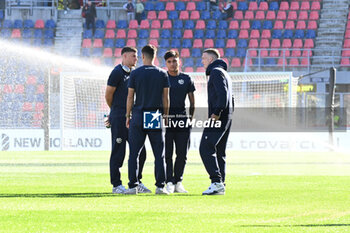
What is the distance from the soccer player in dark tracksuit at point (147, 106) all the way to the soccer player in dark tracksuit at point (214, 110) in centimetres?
54

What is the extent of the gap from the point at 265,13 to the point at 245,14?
2.88 ft

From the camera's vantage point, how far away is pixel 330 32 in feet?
112

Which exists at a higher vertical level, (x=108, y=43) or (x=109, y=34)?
(x=109, y=34)

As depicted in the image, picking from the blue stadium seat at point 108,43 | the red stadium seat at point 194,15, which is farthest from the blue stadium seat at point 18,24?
the red stadium seat at point 194,15

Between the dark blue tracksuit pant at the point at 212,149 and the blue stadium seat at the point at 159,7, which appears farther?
the blue stadium seat at the point at 159,7

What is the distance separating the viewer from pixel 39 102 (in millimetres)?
29391

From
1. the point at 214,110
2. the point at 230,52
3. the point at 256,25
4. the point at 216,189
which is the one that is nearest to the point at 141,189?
the point at 216,189

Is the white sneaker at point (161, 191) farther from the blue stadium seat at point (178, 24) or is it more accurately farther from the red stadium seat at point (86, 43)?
the blue stadium seat at point (178, 24)

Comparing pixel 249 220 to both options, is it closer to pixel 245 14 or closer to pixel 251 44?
pixel 251 44

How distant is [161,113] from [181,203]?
4.50 ft

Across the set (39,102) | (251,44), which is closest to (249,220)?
(39,102)

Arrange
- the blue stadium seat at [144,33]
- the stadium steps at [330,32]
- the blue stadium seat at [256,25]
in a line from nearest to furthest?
the stadium steps at [330,32], the blue stadium seat at [144,33], the blue stadium seat at [256,25]

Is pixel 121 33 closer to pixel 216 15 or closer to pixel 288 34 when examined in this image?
pixel 216 15

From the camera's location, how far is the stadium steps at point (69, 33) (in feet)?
112
